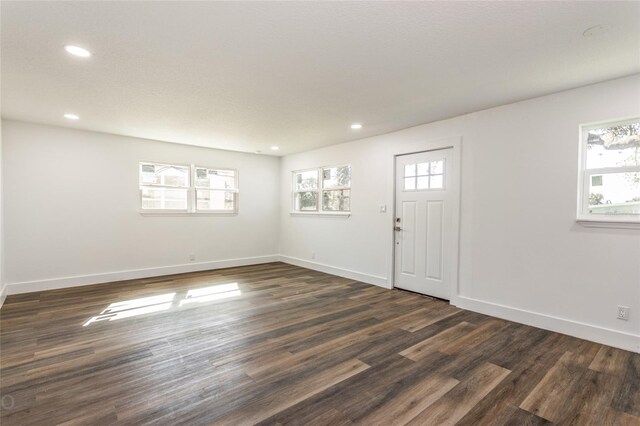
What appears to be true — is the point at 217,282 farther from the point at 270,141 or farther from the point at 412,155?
the point at 412,155

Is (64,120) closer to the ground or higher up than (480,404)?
higher up

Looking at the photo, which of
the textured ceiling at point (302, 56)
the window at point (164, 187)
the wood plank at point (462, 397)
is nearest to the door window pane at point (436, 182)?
the textured ceiling at point (302, 56)

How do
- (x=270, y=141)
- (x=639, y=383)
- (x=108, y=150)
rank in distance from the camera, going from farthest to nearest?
1. (x=270, y=141)
2. (x=108, y=150)
3. (x=639, y=383)

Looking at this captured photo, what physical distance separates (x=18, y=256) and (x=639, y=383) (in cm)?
722

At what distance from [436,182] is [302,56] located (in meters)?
2.79

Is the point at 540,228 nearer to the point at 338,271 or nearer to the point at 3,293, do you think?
the point at 338,271

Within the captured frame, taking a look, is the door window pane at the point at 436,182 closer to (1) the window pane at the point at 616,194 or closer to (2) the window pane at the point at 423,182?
(2) the window pane at the point at 423,182

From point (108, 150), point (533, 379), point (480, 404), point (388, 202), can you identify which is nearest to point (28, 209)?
point (108, 150)

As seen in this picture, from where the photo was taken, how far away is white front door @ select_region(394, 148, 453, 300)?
4.25 meters

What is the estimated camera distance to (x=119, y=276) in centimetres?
527

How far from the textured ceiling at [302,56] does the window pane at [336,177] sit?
1.79 m

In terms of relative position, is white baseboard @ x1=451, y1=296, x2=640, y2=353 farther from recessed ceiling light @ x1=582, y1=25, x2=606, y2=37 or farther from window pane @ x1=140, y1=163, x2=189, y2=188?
window pane @ x1=140, y1=163, x2=189, y2=188

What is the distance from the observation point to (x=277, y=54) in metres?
2.43

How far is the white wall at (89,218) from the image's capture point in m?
4.49
